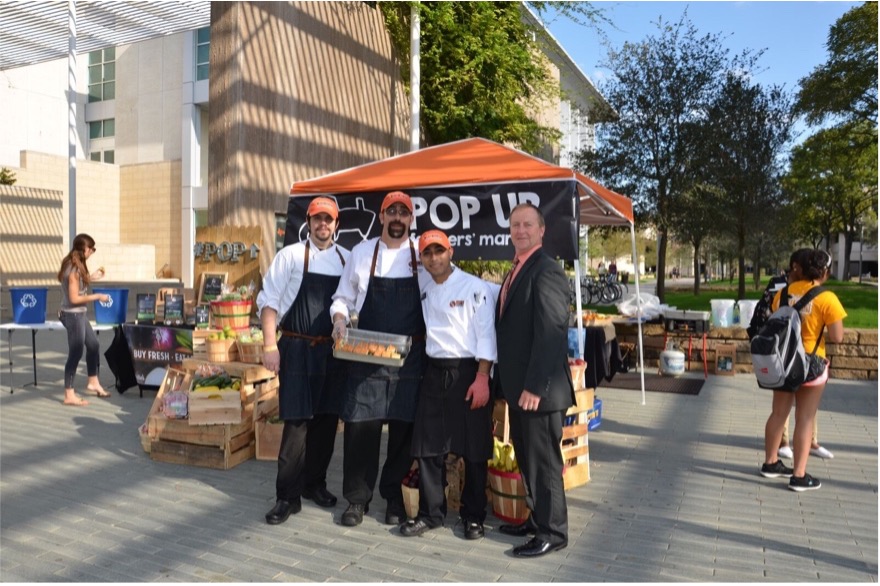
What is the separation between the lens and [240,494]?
4859mm

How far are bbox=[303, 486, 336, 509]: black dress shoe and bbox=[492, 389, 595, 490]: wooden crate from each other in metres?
1.25

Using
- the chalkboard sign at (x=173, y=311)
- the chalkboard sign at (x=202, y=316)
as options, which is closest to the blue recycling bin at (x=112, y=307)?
the chalkboard sign at (x=173, y=311)

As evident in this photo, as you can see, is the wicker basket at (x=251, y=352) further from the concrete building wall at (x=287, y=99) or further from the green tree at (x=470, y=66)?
the green tree at (x=470, y=66)

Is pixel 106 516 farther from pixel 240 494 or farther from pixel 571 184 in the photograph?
pixel 571 184

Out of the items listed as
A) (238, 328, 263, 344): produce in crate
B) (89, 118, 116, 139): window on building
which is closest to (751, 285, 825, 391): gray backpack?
(238, 328, 263, 344): produce in crate

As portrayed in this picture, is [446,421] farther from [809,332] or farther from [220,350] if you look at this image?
[220,350]

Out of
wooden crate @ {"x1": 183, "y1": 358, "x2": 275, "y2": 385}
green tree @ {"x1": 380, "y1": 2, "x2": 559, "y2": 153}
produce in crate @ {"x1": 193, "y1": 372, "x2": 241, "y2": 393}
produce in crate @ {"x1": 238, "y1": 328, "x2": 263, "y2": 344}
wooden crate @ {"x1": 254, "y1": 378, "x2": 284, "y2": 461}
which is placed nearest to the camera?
wooden crate @ {"x1": 254, "y1": 378, "x2": 284, "y2": 461}

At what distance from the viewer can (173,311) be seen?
777 cm

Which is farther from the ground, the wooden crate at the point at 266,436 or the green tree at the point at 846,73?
the green tree at the point at 846,73

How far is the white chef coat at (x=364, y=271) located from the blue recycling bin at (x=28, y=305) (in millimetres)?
5234

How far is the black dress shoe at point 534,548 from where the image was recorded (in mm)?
3783

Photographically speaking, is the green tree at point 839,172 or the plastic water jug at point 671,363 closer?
the plastic water jug at point 671,363

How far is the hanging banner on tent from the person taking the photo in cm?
566

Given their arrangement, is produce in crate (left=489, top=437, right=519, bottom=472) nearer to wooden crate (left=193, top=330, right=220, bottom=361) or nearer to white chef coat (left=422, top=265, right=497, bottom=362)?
white chef coat (left=422, top=265, right=497, bottom=362)
